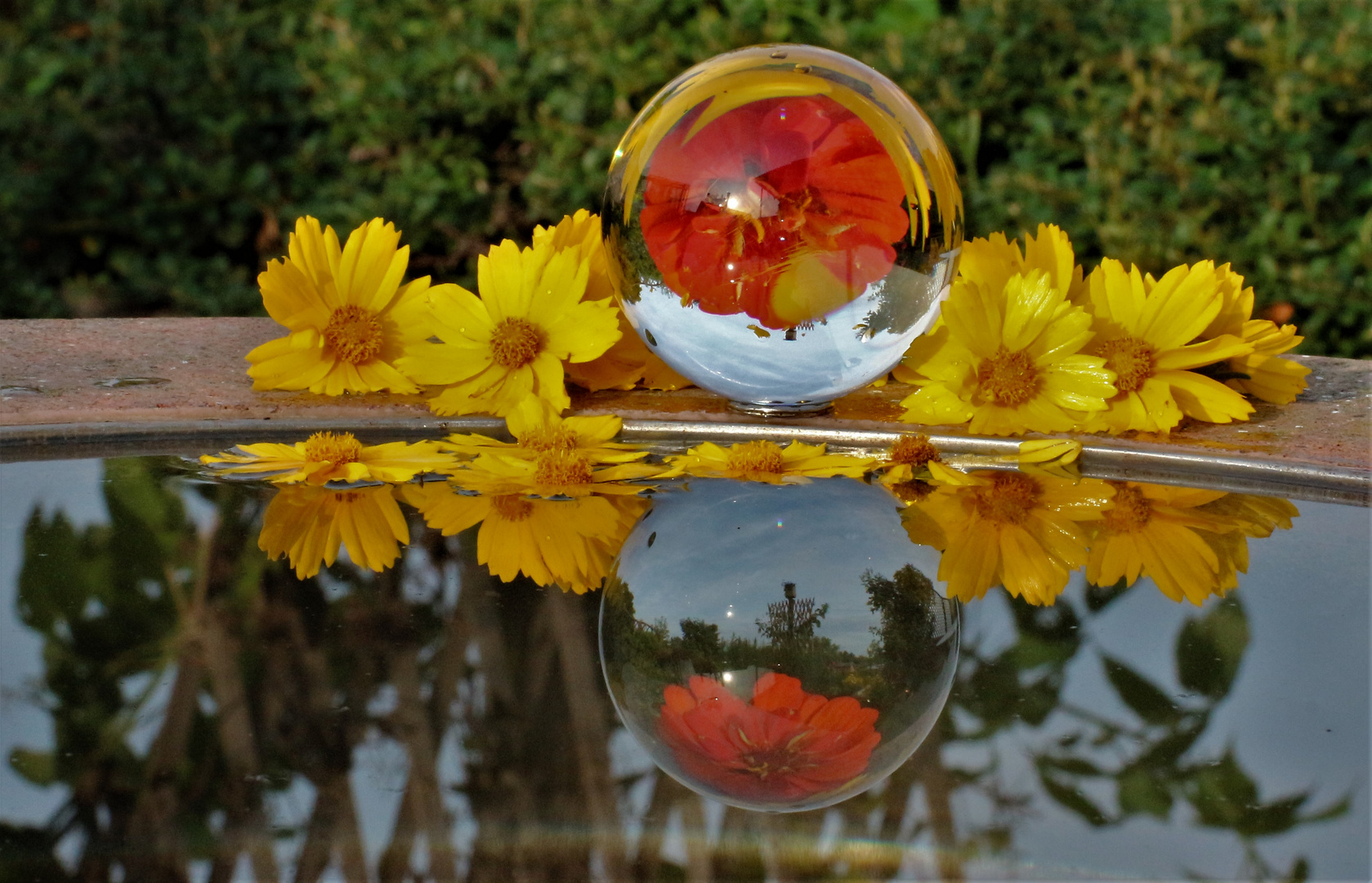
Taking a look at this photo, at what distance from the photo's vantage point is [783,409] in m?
1.59

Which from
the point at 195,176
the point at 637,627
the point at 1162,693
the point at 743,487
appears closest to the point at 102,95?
the point at 195,176

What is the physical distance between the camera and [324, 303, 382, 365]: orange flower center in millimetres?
1635

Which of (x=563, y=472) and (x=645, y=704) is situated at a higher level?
(x=563, y=472)

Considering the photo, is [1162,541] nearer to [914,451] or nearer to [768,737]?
[914,451]

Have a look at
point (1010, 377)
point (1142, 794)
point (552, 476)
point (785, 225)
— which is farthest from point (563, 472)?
point (1142, 794)

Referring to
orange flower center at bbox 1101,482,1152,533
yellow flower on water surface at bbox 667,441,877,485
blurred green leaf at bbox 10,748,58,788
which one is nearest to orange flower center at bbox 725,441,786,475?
yellow flower on water surface at bbox 667,441,877,485

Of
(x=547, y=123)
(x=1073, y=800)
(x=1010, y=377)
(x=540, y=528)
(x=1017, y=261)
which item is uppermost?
(x=547, y=123)

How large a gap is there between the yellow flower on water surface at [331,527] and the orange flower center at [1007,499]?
52 centimetres

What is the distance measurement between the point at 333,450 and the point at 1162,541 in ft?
2.57

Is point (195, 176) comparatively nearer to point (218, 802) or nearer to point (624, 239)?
point (624, 239)

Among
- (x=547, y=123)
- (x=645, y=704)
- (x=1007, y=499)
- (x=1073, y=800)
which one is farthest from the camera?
(x=547, y=123)

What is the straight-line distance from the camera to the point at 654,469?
139 cm

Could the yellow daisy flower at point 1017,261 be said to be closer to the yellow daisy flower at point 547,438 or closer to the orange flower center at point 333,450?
the yellow daisy flower at point 547,438

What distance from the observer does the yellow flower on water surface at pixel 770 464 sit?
1376 mm
